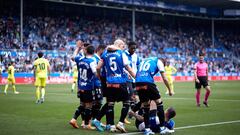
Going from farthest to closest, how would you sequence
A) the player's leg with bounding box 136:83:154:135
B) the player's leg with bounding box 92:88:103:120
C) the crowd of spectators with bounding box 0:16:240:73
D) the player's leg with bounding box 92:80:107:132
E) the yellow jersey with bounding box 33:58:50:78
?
1. the crowd of spectators with bounding box 0:16:240:73
2. the yellow jersey with bounding box 33:58:50:78
3. the player's leg with bounding box 92:88:103:120
4. the player's leg with bounding box 92:80:107:132
5. the player's leg with bounding box 136:83:154:135

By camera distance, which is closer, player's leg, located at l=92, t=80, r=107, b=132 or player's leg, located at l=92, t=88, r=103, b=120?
player's leg, located at l=92, t=80, r=107, b=132

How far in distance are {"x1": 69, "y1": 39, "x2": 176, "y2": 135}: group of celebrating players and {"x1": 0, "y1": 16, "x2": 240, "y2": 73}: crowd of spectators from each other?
28639mm

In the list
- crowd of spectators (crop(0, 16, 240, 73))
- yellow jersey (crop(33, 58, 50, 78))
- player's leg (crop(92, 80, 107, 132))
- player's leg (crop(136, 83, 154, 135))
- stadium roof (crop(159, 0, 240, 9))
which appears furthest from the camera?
stadium roof (crop(159, 0, 240, 9))

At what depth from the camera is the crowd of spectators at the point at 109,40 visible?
140ft

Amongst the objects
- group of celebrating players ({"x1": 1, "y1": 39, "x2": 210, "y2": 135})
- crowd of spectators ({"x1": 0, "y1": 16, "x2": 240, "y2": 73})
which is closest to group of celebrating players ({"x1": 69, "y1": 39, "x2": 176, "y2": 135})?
group of celebrating players ({"x1": 1, "y1": 39, "x2": 210, "y2": 135})

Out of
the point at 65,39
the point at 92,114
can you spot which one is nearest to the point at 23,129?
the point at 92,114

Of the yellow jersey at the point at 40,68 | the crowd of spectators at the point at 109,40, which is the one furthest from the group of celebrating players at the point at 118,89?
the crowd of spectators at the point at 109,40

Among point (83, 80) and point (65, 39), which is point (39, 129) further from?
point (65, 39)

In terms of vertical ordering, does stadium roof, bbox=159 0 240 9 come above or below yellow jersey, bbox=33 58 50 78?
above

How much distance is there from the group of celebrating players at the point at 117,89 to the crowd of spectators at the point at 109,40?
2864 cm

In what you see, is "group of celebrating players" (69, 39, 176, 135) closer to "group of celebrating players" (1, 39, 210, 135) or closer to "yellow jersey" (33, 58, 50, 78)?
"group of celebrating players" (1, 39, 210, 135)

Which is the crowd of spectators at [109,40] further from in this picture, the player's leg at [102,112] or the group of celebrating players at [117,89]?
the player's leg at [102,112]

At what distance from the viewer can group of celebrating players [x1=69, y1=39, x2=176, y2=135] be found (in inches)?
400

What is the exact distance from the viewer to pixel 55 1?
4719 cm
